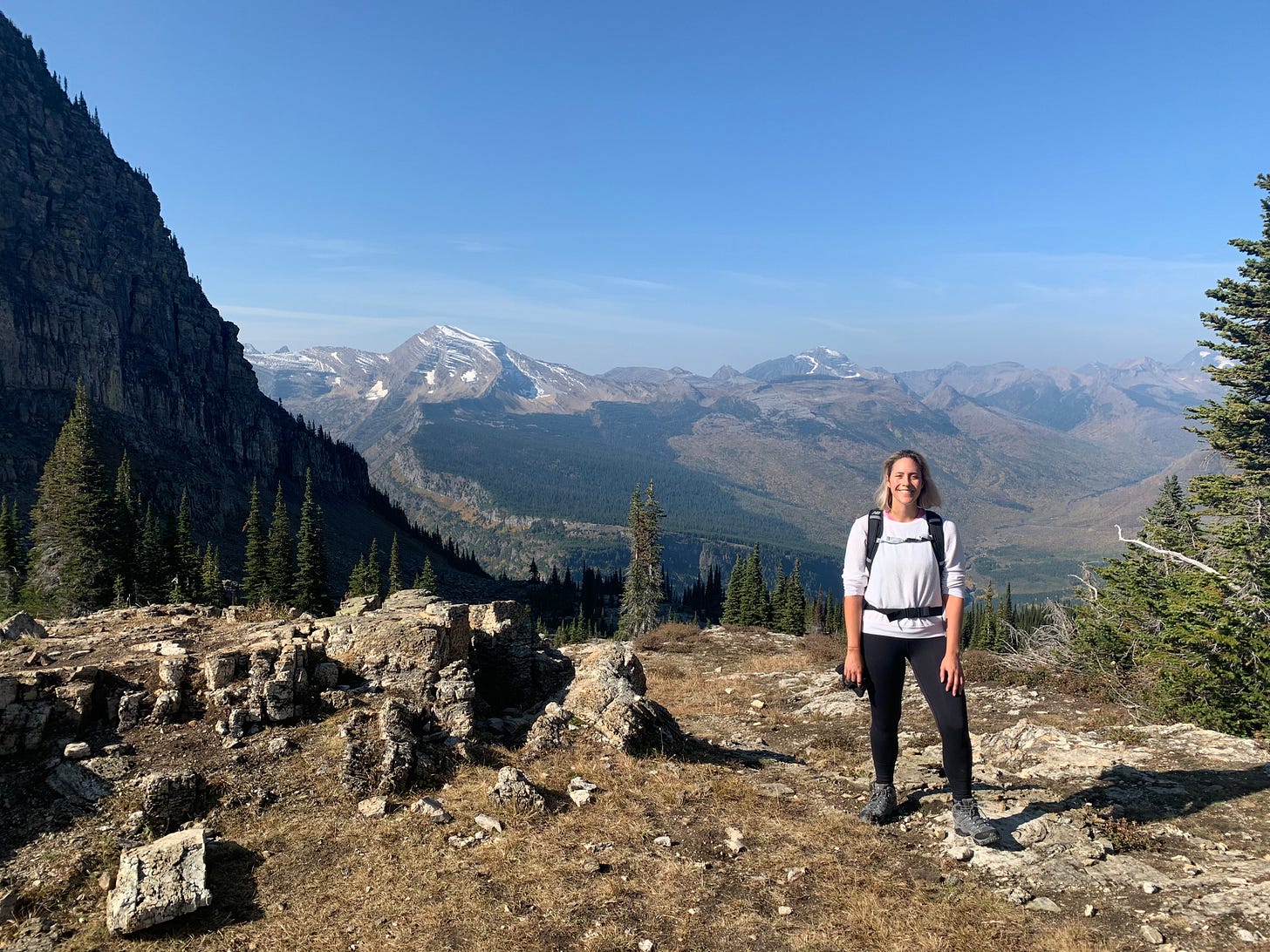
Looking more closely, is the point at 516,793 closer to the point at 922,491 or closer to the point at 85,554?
the point at 922,491

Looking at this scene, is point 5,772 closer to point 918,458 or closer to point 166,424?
point 918,458

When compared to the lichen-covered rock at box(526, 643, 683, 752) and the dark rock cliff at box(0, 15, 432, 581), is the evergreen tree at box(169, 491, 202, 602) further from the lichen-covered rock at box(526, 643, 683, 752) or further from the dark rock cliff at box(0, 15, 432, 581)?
the dark rock cliff at box(0, 15, 432, 581)

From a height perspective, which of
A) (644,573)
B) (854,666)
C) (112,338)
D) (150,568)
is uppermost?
(112,338)

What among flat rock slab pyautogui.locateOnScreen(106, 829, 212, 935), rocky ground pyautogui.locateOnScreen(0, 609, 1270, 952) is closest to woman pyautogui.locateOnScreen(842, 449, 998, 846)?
rocky ground pyautogui.locateOnScreen(0, 609, 1270, 952)

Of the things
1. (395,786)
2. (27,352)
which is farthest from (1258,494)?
(27,352)

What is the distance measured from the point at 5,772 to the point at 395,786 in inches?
215

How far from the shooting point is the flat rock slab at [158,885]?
6.66 m

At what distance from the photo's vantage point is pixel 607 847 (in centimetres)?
822

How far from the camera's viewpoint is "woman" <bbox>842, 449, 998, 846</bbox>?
748 centimetres

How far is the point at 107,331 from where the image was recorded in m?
143

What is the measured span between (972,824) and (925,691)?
1.68 m

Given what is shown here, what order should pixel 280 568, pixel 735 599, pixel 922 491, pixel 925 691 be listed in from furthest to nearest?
pixel 735 599
pixel 280 568
pixel 925 691
pixel 922 491

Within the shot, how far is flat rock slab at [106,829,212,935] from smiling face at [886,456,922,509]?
8.96 metres

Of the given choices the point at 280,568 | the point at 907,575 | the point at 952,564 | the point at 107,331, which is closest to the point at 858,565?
the point at 907,575
